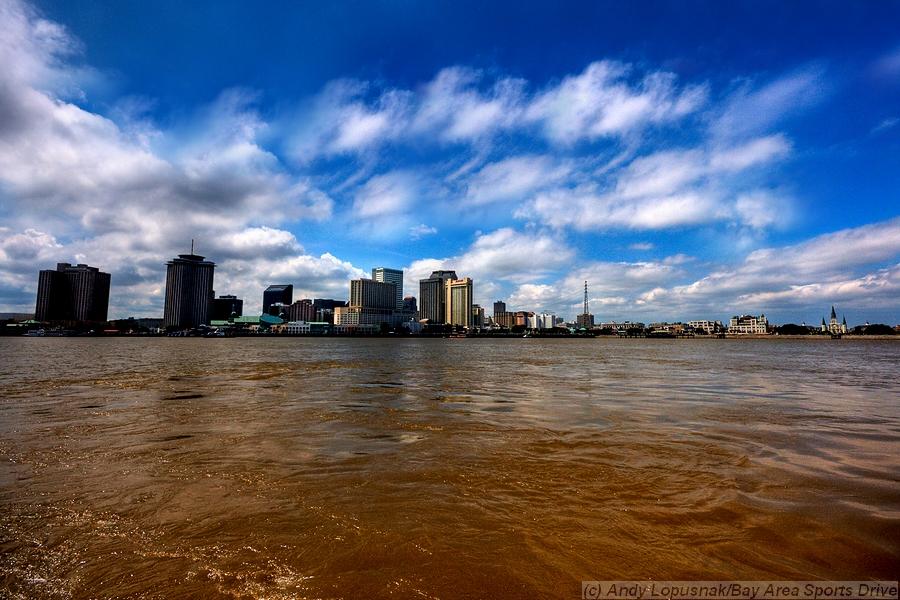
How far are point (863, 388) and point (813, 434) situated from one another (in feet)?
61.6

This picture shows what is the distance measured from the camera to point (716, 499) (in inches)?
276

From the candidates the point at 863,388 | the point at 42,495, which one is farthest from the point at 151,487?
the point at 863,388

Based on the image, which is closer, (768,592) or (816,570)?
(768,592)

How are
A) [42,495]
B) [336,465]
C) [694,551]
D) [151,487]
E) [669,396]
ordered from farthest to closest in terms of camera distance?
[669,396] → [336,465] → [151,487] → [42,495] → [694,551]

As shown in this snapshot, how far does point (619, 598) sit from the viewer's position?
4430mm

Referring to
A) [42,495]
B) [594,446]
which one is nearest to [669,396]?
[594,446]

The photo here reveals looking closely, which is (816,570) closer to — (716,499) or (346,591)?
(716,499)

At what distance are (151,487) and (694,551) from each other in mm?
8732

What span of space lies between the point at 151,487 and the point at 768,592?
30.4ft

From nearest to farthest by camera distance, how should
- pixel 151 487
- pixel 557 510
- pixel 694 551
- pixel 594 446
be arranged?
pixel 694 551 < pixel 557 510 < pixel 151 487 < pixel 594 446

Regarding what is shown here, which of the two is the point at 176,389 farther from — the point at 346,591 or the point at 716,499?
the point at 716,499

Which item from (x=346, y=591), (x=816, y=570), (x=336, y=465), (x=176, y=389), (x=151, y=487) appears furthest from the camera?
(x=176, y=389)

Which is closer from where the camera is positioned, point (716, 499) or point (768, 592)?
point (768, 592)


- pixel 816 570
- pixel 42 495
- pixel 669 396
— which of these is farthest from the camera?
pixel 669 396
